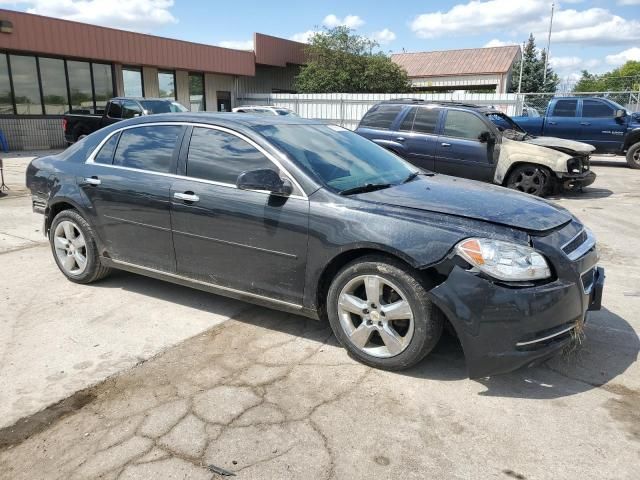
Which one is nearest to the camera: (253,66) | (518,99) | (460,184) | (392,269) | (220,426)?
(220,426)

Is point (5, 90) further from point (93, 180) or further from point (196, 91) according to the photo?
point (93, 180)

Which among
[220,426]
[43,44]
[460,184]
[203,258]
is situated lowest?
[220,426]

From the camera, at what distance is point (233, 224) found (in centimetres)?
378

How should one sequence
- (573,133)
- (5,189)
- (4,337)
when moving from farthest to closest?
(573,133) → (5,189) → (4,337)

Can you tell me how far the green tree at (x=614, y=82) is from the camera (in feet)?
133

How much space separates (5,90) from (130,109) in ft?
20.1

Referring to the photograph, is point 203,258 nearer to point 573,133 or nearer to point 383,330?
point 383,330

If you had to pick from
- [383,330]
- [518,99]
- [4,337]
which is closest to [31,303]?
[4,337]

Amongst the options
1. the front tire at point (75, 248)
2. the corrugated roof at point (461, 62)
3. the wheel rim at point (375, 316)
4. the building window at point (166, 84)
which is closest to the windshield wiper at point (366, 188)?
the wheel rim at point (375, 316)

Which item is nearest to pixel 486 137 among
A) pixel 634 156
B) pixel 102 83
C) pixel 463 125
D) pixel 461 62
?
pixel 463 125

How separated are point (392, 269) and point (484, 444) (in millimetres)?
1089

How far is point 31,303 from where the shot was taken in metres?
4.53

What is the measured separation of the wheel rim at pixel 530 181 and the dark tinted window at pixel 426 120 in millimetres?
1774

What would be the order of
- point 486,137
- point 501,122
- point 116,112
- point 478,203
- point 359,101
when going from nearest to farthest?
point 478,203 < point 486,137 < point 501,122 < point 116,112 < point 359,101
